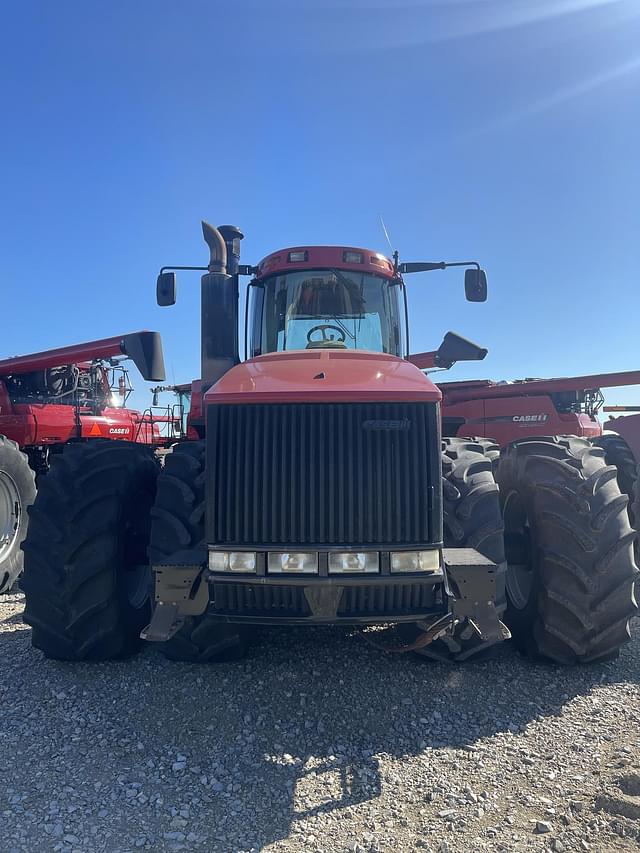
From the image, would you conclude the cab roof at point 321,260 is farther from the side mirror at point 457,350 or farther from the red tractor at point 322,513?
the side mirror at point 457,350

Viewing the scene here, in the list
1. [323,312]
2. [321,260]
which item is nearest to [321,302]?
[323,312]

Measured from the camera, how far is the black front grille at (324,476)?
9.69ft

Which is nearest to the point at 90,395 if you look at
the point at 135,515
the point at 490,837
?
the point at 135,515

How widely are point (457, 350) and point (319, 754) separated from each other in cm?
288

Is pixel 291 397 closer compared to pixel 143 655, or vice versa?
pixel 291 397

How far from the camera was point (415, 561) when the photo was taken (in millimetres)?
2924

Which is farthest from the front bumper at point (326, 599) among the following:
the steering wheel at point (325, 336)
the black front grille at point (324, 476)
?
the steering wheel at point (325, 336)

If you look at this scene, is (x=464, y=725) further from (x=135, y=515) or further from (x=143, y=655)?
(x=135, y=515)

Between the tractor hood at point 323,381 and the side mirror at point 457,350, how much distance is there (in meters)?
0.83

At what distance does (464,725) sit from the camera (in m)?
3.23

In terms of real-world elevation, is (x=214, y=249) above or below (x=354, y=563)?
above

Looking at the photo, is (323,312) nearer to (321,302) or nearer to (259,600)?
(321,302)

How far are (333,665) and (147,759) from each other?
1333 millimetres

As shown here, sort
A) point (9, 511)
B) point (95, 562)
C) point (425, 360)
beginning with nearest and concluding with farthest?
point (95, 562), point (9, 511), point (425, 360)
